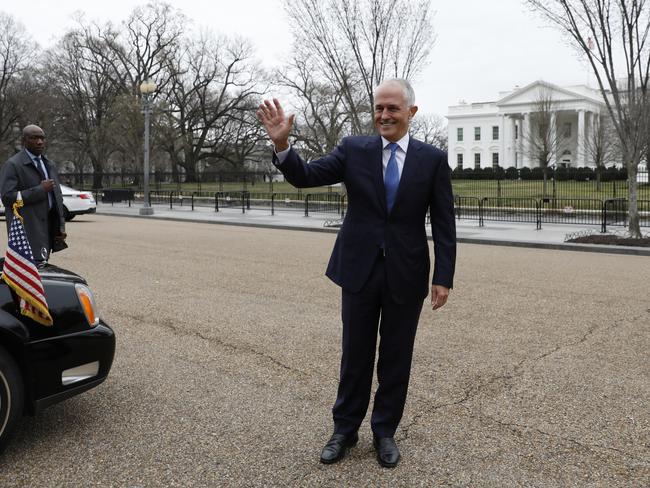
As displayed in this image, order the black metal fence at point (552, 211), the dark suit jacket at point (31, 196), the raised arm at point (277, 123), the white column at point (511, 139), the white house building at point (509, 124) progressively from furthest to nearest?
the white column at point (511, 139)
the white house building at point (509, 124)
the black metal fence at point (552, 211)
the dark suit jacket at point (31, 196)
the raised arm at point (277, 123)

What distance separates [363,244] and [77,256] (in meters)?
10.2

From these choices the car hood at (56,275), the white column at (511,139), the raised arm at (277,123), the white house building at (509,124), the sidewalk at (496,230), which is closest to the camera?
the raised arm at (277,123)

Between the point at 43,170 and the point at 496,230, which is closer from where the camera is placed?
the point at 43,170

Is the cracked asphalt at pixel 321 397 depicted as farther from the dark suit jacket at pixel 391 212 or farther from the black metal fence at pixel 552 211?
the black metal fence at pixel 552 211

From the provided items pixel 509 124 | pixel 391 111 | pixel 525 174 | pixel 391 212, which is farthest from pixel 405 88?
pixel 509 124

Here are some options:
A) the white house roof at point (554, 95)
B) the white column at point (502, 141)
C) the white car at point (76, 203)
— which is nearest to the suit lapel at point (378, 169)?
the white car at point (76, 203)

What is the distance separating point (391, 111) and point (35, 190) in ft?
14.2

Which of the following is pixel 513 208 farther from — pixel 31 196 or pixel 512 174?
pixel 512 174

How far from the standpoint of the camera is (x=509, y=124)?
8800 centimetres

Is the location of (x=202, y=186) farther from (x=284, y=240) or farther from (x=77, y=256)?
(x=77, y=256)

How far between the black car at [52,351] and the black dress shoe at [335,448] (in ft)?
4.59

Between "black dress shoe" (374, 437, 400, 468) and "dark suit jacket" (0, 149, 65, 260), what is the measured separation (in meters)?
4.29

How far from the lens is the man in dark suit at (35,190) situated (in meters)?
6.35

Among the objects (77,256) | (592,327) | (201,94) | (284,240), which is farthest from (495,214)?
(201,94)
